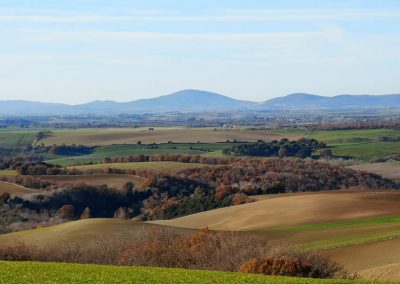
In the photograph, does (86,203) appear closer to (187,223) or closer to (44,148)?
(187,223)

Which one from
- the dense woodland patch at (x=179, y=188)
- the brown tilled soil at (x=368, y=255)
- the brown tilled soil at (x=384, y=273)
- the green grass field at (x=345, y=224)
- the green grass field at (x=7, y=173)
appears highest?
the brown tilled soil at (x=384, y=273)

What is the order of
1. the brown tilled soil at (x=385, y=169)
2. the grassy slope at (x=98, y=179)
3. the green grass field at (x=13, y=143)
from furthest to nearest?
the green grass field at (x=13, y=143)
the brown tilled soil at (x=385, y=169)
the grassy slope at (x=98, y=179)

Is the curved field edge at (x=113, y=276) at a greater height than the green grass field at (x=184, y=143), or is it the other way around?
the curved field edge at (x=113, y=276)

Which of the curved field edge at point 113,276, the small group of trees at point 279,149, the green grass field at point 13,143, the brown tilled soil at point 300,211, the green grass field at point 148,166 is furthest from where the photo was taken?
the green grass field at point 13,143

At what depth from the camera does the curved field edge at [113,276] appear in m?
25.1

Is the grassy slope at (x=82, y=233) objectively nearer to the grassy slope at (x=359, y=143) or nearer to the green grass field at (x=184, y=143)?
the green grass field at (x=184, y=143)

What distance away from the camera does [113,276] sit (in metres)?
26.4

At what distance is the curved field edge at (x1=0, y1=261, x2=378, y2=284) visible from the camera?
25109 millimetres

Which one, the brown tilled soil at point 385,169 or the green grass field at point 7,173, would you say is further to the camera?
the brown tilled soil at point 385,169

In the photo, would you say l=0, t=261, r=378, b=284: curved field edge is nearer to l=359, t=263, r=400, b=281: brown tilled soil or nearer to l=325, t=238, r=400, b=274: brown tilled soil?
l=359, t=263, r=400, b=281: brown tilled soil

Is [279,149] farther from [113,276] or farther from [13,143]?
[113,276]

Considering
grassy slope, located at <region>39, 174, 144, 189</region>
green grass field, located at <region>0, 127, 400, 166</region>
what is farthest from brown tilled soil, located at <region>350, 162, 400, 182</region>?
grassy slope, located at <region>39, 174, 144, 189</region>

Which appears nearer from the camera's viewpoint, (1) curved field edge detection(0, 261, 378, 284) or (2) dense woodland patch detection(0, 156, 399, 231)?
(1) curved field edge detection(0, 261, 378, 284)

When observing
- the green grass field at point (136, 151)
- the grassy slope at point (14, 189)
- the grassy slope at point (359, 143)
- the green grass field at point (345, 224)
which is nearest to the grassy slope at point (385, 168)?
the grassy slope at point (359, 143)
